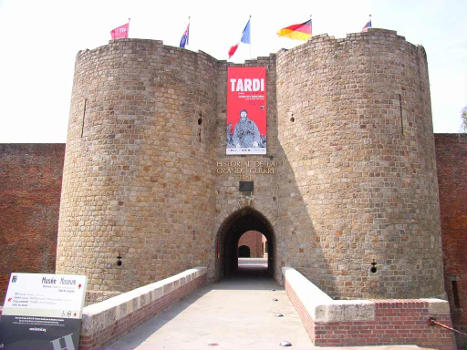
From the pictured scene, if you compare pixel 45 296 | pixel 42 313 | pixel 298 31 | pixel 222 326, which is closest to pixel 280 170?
pixel 298 31

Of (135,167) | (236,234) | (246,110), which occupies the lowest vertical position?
(236,234)

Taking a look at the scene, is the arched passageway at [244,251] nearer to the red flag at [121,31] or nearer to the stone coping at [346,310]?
the red flag at [121,31]

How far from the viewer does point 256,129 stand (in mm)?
14898

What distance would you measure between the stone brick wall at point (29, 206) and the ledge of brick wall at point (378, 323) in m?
15.0

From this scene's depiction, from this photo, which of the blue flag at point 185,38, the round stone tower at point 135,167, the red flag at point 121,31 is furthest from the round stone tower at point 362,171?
the red flag at point 121,31

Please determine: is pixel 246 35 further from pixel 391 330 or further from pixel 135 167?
pixel 391 330

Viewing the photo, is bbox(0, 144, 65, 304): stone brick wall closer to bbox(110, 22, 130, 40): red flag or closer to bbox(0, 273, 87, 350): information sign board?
bbox(110, 22, 130, 40): red flag

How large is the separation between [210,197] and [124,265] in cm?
384

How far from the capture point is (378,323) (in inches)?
243

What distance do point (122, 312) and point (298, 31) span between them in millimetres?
12144

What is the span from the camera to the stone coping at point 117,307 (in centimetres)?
537

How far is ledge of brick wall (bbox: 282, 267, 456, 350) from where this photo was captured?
19.7 ft

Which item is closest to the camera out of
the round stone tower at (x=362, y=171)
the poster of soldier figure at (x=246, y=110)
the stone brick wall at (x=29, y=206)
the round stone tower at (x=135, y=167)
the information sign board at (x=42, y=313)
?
the information sign board at (x=42, y=313)

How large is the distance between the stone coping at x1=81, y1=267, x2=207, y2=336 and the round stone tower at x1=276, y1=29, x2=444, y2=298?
567 cm
